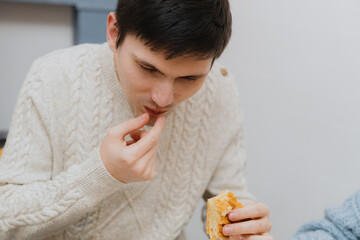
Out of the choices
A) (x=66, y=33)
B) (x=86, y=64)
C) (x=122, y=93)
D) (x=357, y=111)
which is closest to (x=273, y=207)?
(x=357, y=111)

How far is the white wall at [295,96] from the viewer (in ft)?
4.04

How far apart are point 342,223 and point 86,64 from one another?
0.77 meters

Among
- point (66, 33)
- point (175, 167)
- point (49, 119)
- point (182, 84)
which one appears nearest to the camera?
point (182, 84)

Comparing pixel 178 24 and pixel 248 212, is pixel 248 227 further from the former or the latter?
pixel 178 24

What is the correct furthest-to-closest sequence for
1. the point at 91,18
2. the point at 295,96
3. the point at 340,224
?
the point at 91,18 → the point at 295,96 → the point at 340,224

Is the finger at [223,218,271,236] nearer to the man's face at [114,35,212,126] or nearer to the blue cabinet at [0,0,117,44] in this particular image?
the man's face at [114,35,212,126]

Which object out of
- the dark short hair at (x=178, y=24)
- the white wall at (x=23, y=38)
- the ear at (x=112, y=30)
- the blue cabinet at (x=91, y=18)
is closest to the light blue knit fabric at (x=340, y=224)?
the dark short hair at (x=178, y=24)

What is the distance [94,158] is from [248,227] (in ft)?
1.25

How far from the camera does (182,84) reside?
0.85m

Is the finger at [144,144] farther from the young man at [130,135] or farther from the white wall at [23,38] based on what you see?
the white wall at [23,38]

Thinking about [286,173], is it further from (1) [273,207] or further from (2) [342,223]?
(2) [342,223]

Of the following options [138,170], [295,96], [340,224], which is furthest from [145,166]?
[295,96]

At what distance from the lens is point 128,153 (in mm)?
826

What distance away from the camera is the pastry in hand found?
31.7 inches
